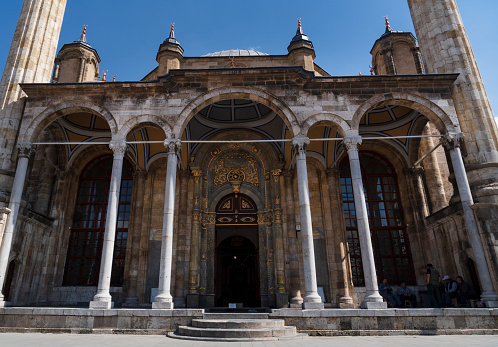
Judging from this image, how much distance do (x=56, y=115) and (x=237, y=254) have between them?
10.1 metres

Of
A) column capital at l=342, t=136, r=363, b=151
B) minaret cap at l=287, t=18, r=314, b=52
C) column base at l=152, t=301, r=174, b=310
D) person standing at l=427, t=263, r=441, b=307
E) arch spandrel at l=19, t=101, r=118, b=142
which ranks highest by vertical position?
minaret cap at l=287, t=18, r=314, b=52

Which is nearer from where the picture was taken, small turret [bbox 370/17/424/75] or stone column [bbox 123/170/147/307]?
stone column [bbox 123/170/147/307]

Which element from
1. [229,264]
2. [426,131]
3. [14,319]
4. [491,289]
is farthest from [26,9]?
[491,289]

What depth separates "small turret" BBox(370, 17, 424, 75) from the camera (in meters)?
16.7

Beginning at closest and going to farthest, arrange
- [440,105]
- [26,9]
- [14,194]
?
[14,194] → [440,105] → [26,9]

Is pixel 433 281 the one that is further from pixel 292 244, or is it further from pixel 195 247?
pixel 195 247

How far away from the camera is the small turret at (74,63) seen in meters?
17.5

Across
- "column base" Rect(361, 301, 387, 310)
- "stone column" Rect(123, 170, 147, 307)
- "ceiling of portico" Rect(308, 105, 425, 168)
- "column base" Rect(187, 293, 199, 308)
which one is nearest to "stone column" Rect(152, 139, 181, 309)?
"column base" Rect(187, 293, 199, 308)

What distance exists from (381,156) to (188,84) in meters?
9.38

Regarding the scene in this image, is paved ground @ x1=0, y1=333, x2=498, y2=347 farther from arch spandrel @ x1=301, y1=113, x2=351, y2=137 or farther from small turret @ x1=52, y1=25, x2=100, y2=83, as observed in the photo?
small turret @ x1=52, y1=25, x2=100, y2=83

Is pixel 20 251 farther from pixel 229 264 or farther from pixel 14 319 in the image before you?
pixel 229 264

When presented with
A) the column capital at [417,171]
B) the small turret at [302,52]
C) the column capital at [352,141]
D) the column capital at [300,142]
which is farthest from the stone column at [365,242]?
the small turret at [302,52]

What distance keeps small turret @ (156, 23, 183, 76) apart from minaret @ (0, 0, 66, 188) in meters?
4.43

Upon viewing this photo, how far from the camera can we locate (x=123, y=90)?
36.5ft
